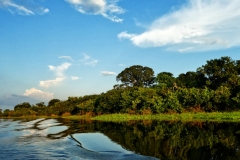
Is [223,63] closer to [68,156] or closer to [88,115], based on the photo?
[88,115]

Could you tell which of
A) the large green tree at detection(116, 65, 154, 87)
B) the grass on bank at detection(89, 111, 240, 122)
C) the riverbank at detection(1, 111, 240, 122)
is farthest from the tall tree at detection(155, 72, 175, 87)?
the grass on bank at detection(89, 111, 240, 122)

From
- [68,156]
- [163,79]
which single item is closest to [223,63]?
[163,79]

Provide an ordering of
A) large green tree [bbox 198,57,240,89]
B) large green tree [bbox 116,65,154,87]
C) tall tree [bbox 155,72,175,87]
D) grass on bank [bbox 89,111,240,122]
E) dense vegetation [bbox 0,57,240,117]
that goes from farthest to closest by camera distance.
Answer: large green tree [bbox 116,65,154,87] → tall tree [bbox 155,72,175,87] → large green tree [bbox 198,57,240,89] → dense vegetation [bbox 0,57,240,117] → grass on bank [bbox 89,111,240,122]

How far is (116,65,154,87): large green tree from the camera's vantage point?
7881 cm

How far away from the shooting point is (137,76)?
260 feet

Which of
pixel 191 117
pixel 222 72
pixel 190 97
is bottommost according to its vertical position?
pixel 191 117

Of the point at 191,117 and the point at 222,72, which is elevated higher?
the point at 222,72

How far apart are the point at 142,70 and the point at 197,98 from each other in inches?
1690

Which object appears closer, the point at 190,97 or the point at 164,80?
the point at 190,97

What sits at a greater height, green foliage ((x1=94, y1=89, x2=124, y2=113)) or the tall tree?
the tall tree

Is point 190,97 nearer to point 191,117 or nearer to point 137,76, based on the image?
point 191,117

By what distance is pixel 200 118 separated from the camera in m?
33.5

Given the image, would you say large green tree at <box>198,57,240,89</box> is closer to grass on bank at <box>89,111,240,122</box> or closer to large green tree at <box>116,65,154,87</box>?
grass on bank at <box>89,111,240,122</box>

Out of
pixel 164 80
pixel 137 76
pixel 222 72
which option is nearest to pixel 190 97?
pixel 222 72
